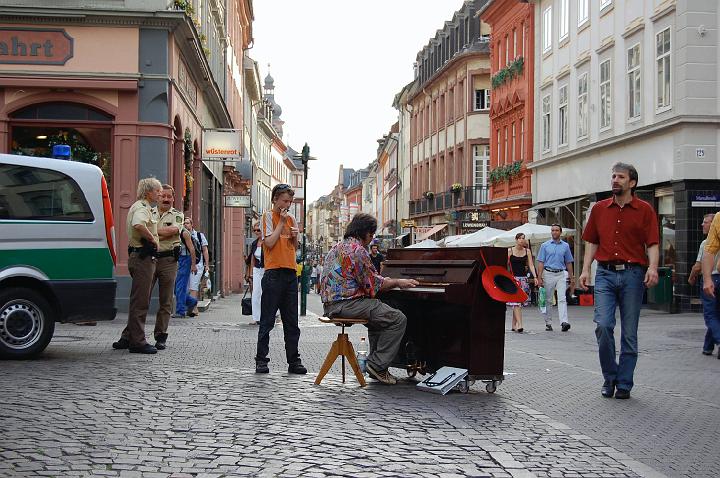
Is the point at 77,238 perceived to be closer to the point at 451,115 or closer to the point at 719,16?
the point at 719,16

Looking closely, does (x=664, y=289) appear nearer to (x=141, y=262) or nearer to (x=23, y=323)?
(x=141, y=262)

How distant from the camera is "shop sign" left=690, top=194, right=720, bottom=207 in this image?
25828 mm

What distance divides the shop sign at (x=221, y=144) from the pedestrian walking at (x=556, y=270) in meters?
11.1

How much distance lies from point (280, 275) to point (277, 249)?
0.87 ft

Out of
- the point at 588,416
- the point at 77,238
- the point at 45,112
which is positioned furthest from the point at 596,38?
the point at 588,416

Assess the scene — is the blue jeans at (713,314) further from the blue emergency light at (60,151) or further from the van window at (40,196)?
the blue emergency light at (60,151)

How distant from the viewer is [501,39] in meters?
47.1

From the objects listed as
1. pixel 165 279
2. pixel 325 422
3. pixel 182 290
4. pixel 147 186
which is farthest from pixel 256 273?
pixel 325 422

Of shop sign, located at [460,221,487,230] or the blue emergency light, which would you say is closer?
the blue emergency light

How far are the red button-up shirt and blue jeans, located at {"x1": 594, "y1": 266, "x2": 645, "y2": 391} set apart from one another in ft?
0.41

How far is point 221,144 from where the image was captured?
28.6 m

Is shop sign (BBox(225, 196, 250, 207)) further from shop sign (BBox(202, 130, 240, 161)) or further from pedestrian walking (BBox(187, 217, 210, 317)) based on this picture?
pedestrian walking (BBox(187, 217, 210, 317))

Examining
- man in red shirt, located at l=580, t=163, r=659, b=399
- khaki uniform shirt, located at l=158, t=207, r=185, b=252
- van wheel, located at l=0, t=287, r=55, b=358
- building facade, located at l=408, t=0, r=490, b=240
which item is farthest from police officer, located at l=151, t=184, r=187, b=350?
building facade, located at l=408, t=0, r=490, b=240

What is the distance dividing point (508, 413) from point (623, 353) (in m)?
1.62
